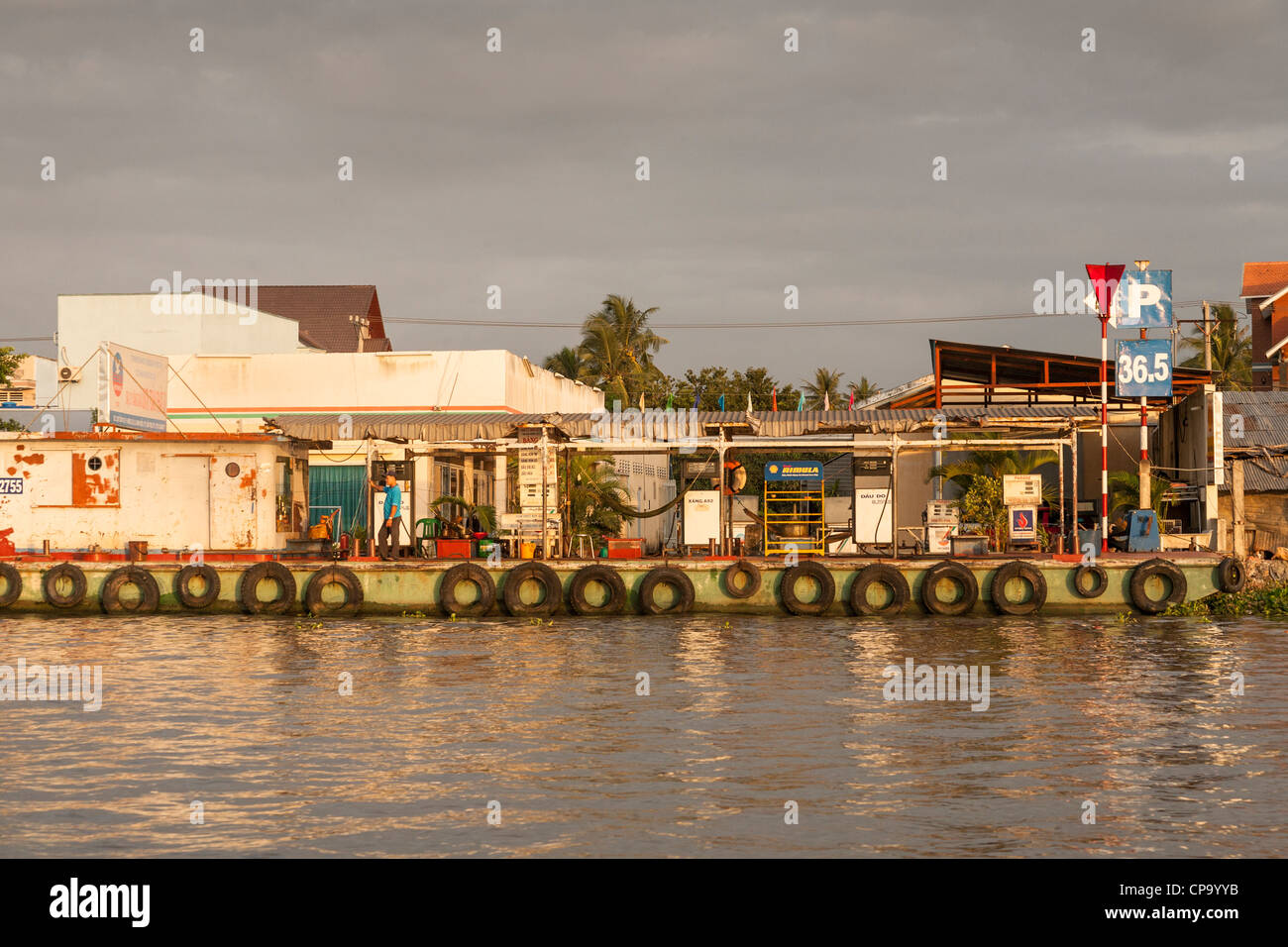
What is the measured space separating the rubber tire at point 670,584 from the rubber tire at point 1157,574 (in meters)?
8.89

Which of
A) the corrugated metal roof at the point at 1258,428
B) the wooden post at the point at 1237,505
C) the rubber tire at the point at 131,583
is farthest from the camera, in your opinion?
the corrugated metal roof at the point at 1258,428

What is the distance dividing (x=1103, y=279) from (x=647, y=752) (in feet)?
60.1

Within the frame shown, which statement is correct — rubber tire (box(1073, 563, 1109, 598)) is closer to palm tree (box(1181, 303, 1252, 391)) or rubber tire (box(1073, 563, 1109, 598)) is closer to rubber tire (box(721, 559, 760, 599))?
rubber tire (box(721, 559, 760, 599))

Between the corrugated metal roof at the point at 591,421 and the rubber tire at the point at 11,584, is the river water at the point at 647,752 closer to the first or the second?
the rubber tire at the point at 11,584

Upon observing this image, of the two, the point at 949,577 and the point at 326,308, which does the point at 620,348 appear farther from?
the point at 949,577

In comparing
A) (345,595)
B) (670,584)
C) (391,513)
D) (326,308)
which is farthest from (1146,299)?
(326,308)

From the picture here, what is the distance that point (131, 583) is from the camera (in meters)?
28.0

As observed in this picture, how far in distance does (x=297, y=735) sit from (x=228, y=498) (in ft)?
54.8

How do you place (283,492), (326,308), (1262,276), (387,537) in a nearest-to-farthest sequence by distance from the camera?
(387,537), (283,492), (1262,276), (326,308)

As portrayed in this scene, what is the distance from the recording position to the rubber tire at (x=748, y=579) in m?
26.9

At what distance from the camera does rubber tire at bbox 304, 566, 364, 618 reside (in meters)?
27.2

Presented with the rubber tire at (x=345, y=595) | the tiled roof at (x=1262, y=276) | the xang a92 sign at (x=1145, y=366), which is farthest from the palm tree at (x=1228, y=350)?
the rubber tire at (x=345, y=595)
